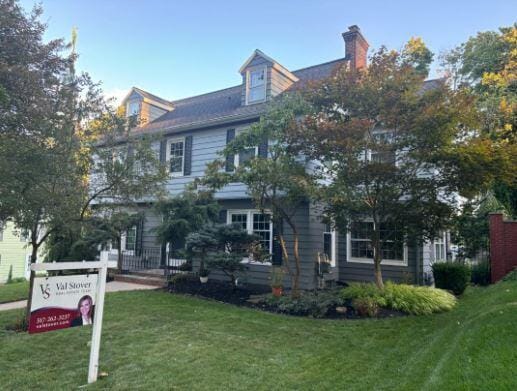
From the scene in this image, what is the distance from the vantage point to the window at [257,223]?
1159 cm

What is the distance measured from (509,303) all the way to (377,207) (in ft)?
10.6

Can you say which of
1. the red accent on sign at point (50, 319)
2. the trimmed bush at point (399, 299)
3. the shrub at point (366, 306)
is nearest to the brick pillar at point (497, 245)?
the trimmed bush at point (399, 299)

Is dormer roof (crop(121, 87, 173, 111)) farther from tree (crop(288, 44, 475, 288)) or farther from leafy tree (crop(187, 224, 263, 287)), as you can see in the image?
tree (crop(288, 44, 475, 288))

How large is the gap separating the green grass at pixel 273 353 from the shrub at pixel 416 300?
26 centimetres

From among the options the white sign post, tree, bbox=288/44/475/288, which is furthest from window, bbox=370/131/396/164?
the white sign post

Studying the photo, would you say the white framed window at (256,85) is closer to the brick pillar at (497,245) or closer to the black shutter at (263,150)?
the black shutter at (263,150)

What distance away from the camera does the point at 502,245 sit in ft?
37.9

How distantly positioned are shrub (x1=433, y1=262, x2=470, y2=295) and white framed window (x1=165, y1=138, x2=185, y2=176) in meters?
9.45

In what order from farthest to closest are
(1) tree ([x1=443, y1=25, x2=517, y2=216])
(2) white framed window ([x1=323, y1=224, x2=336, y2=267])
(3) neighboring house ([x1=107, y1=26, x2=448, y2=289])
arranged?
(2) white framed window ([x1=323, y1=224, x2=336, y2=267])
(3) neighboring house ([x1=107, y1=26, x2=448, y2=289])
(1) tree ([x1=443, y1=25, x2=517, y2=216])

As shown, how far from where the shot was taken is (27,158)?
5465 millimetres

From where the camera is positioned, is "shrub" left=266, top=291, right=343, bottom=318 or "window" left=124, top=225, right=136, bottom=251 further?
"window" left=124, top=225, right=136, bottom=251

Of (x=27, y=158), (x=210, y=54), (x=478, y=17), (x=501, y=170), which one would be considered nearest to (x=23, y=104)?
(x=27, y=158)

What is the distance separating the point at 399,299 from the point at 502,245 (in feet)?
19.7

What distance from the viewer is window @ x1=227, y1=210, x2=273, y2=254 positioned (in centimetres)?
1159
